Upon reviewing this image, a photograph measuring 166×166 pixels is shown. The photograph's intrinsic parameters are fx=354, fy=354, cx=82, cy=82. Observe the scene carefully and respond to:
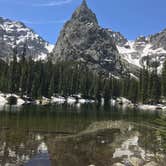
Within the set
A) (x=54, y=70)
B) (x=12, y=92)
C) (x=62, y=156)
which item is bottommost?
(x=62, y=156)

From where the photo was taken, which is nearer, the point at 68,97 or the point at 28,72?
the point at 28,72

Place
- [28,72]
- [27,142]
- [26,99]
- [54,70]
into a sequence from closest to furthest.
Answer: [27,142] → [26,99] → [28,72] → [54,70]

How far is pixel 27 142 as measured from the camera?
33.2 metres

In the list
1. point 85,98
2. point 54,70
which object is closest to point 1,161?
point 54,70

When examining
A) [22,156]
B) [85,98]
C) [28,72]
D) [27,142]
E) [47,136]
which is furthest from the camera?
[85,98]

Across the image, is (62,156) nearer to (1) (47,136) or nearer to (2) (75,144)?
(2) (75,144)

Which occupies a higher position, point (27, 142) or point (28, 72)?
point (28, 72)

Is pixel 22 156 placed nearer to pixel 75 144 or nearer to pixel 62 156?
pixel 62 156

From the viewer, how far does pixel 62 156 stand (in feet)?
91.7

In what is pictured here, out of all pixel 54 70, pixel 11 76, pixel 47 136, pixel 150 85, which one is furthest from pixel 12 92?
pixel 47 136

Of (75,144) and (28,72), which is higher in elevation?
(28,72)

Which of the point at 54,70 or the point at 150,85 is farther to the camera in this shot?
the point at 54,70

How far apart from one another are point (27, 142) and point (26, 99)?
322 ft

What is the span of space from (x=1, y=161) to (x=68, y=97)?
15426cm
